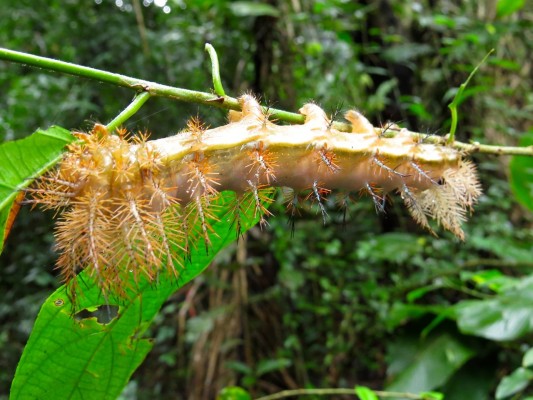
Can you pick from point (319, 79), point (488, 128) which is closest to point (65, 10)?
point (319, 79)

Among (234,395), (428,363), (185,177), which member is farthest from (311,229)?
(185,177)

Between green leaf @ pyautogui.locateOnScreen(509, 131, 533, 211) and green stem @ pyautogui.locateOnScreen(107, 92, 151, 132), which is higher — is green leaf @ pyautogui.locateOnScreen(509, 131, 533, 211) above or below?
below

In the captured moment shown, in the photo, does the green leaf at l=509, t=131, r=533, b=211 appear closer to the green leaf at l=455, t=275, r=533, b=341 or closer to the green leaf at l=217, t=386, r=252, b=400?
the green leaf at l=455, t=275, r=533, b=341

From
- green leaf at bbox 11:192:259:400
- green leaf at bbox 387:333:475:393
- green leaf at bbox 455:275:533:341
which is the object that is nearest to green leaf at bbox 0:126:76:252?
green leaf at bbox 11:192:259:400

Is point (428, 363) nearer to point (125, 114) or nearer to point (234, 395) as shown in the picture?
point (234, 395)

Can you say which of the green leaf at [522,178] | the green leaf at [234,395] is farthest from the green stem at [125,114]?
the green leaf at [522,178]

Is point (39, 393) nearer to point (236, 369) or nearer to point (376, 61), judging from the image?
point (236, 369)

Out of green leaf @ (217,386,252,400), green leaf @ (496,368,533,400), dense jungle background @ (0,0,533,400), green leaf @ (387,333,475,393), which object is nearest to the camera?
green leaf @ (496,368,533,400)

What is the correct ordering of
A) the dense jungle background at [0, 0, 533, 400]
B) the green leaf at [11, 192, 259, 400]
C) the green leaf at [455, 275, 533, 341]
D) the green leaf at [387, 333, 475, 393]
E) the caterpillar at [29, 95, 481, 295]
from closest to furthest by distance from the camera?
the caterpillar at [29, 95, 481, 295], the green leaf at [11, 192, 259, 400], the green leaf at [455, 275, 533, 341], the green leaf at [387, 333, 475, 393], the dense jungle background at [0, 0, 533, 400]
